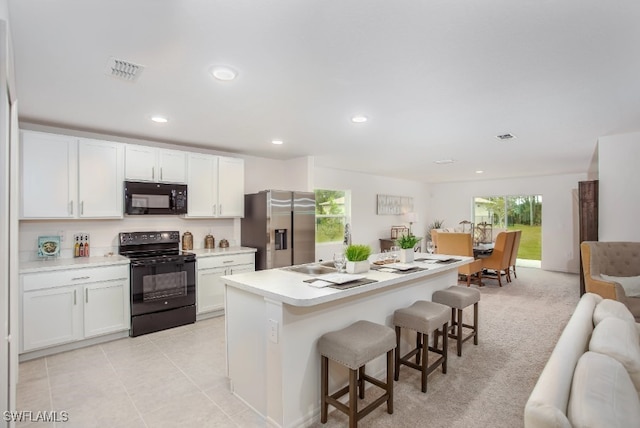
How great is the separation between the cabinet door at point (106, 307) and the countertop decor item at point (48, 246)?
0.66m

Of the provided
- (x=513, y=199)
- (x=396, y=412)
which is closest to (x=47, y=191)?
(x=396, y=412)

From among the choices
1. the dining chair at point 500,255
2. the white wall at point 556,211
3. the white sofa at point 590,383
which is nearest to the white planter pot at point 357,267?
the white sofa at point 590,383

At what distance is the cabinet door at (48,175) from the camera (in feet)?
11.1

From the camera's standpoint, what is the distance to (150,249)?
4422mm

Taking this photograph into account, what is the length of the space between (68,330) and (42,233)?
1.18 metres

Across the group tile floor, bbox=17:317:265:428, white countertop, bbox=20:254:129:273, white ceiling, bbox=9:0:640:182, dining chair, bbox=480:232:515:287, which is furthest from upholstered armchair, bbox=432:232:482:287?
white countertop, bbox=20:254:129:273

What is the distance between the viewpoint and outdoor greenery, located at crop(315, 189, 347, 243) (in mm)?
7132

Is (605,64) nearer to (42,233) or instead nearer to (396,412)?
(396,412)

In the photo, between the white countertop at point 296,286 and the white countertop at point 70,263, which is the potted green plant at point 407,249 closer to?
the white countertop at point 296,286

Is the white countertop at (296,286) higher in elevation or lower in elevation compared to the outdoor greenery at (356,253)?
lower

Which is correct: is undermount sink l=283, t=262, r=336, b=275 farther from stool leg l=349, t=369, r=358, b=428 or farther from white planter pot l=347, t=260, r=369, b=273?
stool leg l=349, t=369, r=358, b=428

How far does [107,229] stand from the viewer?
4172 mm

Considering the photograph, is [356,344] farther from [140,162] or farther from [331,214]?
[331,214]

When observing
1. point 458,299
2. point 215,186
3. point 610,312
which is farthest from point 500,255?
point 215,186
